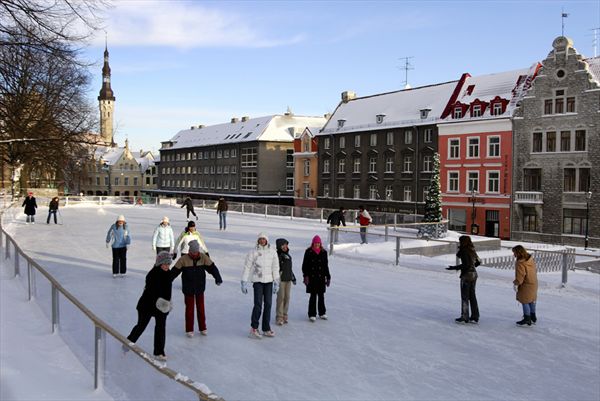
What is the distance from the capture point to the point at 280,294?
9648mm

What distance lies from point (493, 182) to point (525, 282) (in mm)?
33792

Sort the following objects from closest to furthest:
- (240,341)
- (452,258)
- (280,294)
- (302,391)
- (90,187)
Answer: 1. (302,391)
2. (240,341)
3. (280,294)
4. (452,258)
5. (90,187)

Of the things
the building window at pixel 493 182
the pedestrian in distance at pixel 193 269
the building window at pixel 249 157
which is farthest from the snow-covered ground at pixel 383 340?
the building window at pixel 249 157

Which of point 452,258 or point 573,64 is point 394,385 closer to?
point 452,258

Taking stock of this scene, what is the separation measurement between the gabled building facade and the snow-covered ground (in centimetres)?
2540

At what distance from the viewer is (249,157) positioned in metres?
72.2

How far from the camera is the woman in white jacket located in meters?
8.72

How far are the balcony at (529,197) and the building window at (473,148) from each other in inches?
189

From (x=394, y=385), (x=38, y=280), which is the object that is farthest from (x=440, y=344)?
(x=38, y=280)

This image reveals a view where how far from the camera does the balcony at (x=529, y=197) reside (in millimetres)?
38969

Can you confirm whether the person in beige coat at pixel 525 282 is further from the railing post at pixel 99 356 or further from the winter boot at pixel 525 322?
the railing post at pixel 99 356

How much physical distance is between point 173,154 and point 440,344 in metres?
85.4

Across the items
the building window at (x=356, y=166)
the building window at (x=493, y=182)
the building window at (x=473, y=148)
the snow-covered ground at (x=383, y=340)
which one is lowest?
the snow-covered ground at (x=383, y=340)

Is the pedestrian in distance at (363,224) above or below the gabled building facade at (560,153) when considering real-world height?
below
